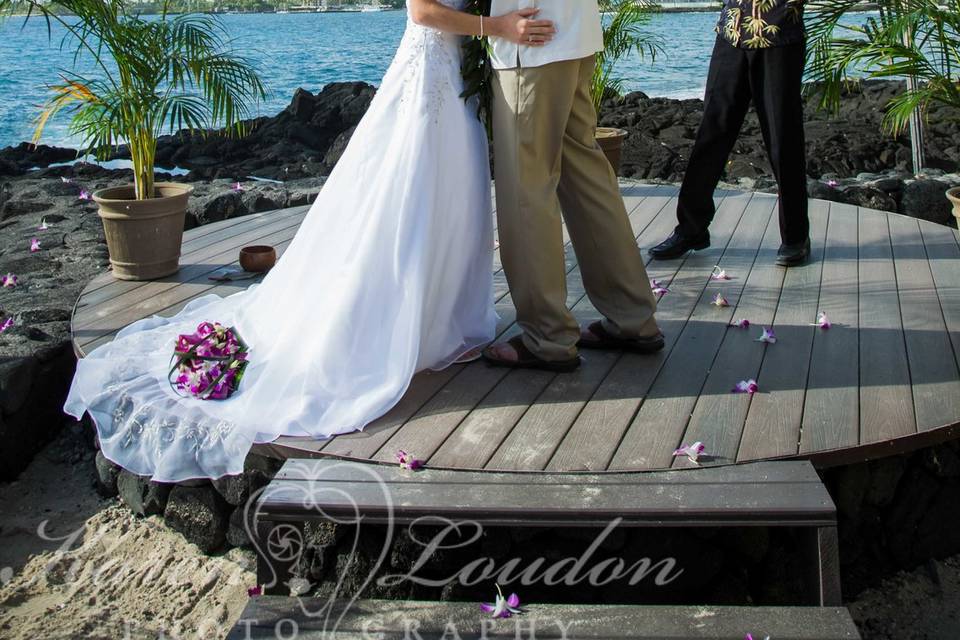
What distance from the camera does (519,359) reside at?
3240 millimetres

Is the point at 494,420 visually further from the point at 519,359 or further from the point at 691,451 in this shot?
the point at 691,451

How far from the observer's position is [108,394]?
312 cm

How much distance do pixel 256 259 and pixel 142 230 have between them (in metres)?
0.51

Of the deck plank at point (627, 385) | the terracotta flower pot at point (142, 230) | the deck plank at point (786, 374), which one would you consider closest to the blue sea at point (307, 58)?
the deck plank at point (627, 385)

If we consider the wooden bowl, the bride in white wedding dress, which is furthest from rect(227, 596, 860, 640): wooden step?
the wooden bowl

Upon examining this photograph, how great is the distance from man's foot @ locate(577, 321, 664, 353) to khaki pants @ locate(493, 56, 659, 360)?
3 centimetres

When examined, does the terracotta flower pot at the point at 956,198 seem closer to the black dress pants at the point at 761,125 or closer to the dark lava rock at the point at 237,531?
the black dress pants at the point at 761,125

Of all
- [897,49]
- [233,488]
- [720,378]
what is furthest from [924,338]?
[233,488]

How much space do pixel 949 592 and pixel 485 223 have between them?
1.83 metres

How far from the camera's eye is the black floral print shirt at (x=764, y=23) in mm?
3930

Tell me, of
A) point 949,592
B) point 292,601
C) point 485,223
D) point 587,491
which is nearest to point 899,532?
point 949,592

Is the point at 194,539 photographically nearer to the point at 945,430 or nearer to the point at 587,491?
the point at 587,491

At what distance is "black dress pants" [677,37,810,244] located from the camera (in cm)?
403

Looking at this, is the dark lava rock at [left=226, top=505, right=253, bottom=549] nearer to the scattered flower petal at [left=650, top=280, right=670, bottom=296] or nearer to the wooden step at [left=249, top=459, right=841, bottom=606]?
the wooden step at [left=249, top=459, right=841, bottom=606]
